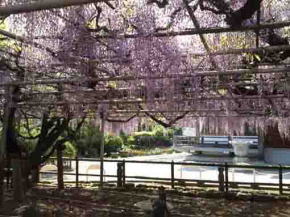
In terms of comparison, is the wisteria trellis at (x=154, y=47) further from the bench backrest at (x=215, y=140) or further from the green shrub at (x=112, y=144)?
the green shrub at (x=112, y=144)

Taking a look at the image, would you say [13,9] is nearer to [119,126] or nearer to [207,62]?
[207,62]

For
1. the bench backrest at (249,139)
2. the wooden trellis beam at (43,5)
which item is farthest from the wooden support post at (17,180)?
the bench backrest at (249,139)

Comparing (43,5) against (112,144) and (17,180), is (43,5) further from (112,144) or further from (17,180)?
(112,144)

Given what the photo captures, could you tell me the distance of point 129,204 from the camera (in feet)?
28.4

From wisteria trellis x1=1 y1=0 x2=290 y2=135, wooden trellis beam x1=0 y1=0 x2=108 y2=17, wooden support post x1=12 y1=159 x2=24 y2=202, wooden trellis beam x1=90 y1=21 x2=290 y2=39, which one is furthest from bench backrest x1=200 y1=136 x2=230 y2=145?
wooden trellis beam x1=0 y1=0 x2=108 y2=17

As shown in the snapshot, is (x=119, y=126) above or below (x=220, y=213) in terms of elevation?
above

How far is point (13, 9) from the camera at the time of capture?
8.25ft

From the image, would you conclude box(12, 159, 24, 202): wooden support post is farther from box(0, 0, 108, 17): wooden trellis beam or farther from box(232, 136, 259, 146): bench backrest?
box(232, 136, 259, 146): bench backrest

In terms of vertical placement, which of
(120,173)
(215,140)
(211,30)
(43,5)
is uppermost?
(211,30)

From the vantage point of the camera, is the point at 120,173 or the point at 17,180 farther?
the point at 120,173

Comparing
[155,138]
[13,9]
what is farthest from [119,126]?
[155,138]

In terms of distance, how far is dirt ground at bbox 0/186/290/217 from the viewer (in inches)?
287

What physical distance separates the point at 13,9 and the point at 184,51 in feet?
9.77

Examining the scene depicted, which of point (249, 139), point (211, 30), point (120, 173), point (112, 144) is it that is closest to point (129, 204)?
point (120, 173)
